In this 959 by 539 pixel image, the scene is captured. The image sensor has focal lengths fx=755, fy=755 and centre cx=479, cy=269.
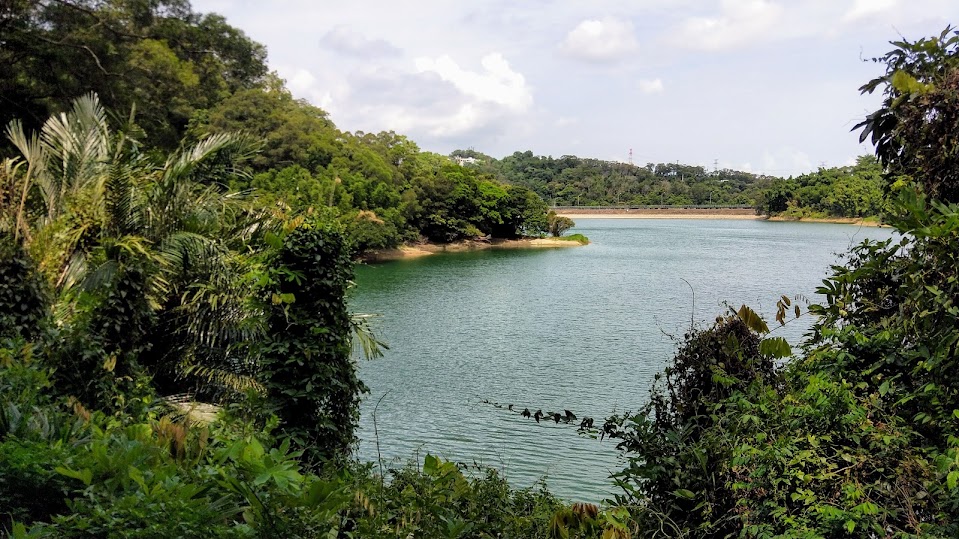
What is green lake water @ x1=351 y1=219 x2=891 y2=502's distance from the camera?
9.01 m

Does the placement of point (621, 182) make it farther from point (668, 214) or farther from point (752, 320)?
A: point (752, 320)

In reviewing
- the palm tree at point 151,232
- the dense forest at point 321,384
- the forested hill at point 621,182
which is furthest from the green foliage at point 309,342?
the forested hill at point 621,182

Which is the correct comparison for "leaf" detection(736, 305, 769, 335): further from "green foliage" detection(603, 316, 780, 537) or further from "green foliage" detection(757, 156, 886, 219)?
"green foliage" detection(757, 156, 886, 219)

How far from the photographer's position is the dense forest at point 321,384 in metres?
2.43

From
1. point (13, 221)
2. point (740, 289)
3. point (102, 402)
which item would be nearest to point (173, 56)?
point (13, 221)

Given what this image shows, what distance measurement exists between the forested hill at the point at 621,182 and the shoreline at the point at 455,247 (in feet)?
145

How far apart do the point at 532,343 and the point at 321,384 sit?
11272mm

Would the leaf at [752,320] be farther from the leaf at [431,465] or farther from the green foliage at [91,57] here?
the green foliage at [91,57]

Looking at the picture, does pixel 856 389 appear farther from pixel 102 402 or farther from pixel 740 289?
pixel 740 289

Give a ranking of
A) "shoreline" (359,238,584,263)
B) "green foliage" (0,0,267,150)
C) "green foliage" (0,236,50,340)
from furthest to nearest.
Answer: "shoreline" (359,238,584,263)
"green foliage" (0,0,267,150)
"green foliage" (0,236,50,340)

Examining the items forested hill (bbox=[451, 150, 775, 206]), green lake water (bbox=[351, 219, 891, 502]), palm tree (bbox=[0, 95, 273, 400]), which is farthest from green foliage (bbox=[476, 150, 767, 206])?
palm tree (bbox=[0, 95, 273, 400])

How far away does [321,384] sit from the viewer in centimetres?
484

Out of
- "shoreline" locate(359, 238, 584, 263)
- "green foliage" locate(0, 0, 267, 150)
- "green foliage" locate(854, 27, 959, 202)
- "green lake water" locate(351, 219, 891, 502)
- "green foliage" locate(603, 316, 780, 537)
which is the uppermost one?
"green foliage" locate(0, 0, 267, 150)

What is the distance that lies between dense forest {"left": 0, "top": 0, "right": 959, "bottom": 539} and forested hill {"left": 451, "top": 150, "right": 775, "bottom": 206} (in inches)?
3335
